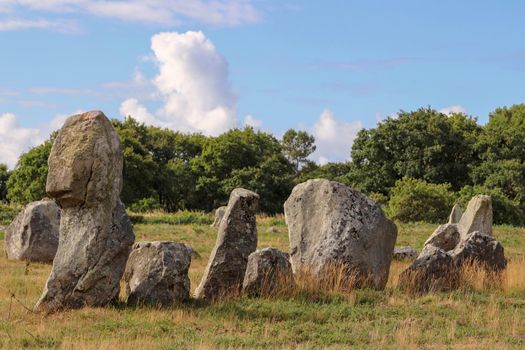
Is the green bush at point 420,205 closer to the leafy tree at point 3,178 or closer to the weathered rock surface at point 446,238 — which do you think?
the weathered rock surface at point 446,238

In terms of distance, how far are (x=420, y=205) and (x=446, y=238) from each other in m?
25.5

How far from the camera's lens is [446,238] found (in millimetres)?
24891

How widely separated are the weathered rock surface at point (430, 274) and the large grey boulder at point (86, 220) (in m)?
6.08

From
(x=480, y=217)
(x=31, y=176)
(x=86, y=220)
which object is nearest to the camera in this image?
(x=86, y=220)

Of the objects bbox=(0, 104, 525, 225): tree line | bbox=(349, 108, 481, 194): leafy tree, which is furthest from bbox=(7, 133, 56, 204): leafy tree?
bbox=(349, 108, 481, 194): leafy tree

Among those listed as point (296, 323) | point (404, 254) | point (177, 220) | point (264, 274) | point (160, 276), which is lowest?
point (296, 323)

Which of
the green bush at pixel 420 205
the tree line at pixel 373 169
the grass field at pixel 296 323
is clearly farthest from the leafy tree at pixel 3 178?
the grass field at pixel 296 323

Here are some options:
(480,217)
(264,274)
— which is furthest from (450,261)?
(480,217)

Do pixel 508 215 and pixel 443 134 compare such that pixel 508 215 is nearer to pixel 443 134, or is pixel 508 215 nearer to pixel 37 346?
pixel 443 134

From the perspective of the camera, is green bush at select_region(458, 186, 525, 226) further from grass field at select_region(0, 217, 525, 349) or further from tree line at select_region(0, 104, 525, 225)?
grass field at select_region(0, 217, 525, 349)

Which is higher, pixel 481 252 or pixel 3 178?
pixel 3 178

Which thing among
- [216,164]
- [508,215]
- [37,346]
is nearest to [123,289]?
[37,346]

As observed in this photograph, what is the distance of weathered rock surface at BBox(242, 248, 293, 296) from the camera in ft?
50.9

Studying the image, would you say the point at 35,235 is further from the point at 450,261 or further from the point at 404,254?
the point at 450,261
